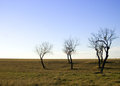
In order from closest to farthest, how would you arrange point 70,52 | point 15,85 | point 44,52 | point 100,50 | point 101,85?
point 15,85
point 101,85
point 100,50
point 70,52
point 44,52

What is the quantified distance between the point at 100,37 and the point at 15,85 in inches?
1034

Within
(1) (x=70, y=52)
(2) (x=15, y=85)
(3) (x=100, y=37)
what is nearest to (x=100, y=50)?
(1) (x=70, y=52)

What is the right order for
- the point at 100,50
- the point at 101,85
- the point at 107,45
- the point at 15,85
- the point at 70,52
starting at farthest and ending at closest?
the point at 70,52, the point at 100,50, the point at 107,45, the point at 101,85, the point at 15,85

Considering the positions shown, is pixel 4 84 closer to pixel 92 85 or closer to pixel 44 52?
pixel 92 85

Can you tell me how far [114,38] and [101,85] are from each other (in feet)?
74.0

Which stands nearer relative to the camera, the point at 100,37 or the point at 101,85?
the point at 101,85

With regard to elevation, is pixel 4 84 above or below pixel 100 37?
below

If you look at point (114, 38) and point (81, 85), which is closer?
point (81, 85)

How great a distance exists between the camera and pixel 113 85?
15.1m

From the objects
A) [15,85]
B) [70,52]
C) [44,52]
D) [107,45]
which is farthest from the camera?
[44,52]

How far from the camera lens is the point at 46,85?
48.3 feet

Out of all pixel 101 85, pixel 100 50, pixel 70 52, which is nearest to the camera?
pixel 101 85

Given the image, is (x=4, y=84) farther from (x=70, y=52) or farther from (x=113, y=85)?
(x=70, y=52)

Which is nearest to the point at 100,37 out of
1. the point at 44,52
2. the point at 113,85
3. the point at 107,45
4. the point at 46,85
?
the point at 107,45
